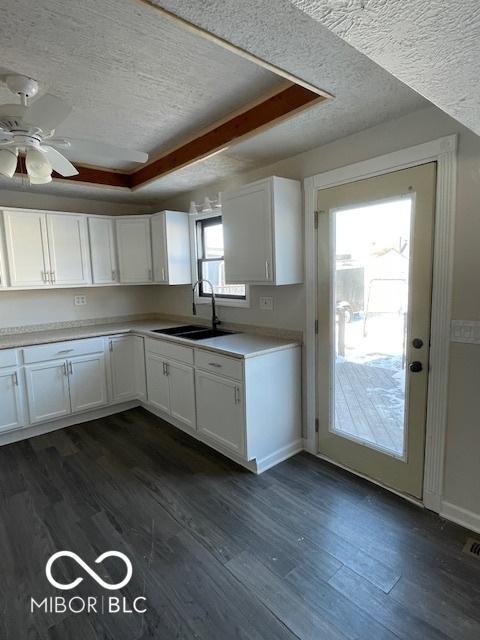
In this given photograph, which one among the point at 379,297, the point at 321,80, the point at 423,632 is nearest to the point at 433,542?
the point at 423,632

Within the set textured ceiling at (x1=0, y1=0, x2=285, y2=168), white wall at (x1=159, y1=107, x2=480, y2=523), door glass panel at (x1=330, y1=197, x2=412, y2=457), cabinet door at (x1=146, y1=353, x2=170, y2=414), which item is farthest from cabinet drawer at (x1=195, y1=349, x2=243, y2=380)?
textured ceiling at (x1=0, y1=0, x2=285, y2=168)

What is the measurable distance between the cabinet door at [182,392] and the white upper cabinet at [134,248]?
136cm

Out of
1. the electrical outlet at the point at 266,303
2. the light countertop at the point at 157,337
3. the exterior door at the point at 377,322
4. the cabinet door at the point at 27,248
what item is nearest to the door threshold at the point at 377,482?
the exterior door at the point at 377,322

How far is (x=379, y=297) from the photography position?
7.54 feet

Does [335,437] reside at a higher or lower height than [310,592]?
higher

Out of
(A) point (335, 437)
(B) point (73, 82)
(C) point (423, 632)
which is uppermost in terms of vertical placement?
(B) point (73, 82)

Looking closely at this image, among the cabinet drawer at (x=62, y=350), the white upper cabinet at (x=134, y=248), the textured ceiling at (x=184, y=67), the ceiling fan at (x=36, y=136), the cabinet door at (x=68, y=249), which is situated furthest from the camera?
the white upper cabinet at (x=134, y=248)

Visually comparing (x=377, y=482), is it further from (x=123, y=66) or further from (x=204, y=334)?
(x=123, y=66)

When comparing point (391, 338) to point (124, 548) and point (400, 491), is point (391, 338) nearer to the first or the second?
point (400, 491)

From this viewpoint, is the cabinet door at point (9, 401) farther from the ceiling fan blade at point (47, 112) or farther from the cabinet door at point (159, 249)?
the ceiling fan blade at point (47, 112)

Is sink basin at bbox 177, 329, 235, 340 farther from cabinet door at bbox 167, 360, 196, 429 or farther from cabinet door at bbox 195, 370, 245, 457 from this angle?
cabinet door at bbox 195, 370, 245, 457

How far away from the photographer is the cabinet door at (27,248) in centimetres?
328

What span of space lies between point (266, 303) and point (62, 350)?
202 cm

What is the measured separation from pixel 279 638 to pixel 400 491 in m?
1.26
